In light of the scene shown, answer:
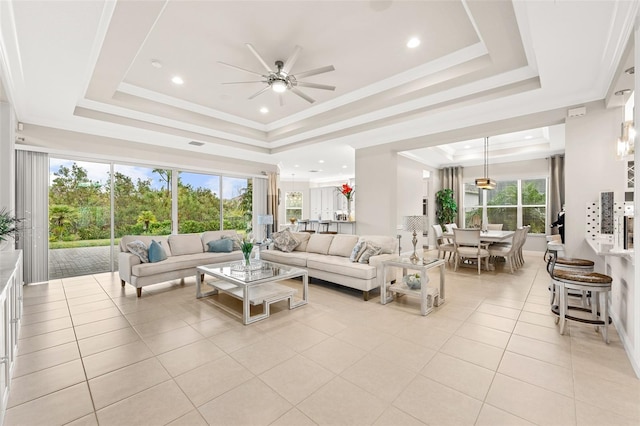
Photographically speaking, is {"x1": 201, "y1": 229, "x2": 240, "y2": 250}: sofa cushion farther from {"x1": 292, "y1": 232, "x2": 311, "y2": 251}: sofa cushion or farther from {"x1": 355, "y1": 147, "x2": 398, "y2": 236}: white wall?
{"x1": 355, "y1": 147, "x2": 398, "y2": 236}: white wall

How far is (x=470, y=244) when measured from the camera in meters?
5.96

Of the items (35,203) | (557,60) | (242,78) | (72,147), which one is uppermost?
(242,78)

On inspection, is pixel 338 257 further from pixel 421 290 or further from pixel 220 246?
pixel 220 246

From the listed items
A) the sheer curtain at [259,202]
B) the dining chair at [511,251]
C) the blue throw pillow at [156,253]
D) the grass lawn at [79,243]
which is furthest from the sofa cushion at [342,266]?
the grass lawn at [79,243]

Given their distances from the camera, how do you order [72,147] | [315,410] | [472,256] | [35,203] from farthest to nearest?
[472,256], [72,147], [35,203], [315,410]

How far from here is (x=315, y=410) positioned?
1843 mm

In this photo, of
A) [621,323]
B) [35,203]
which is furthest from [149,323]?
[621,323]

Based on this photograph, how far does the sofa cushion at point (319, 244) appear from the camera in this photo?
538cm

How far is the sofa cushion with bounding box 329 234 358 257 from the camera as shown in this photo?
4.96 metres

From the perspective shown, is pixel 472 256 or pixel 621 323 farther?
pixel 472 256

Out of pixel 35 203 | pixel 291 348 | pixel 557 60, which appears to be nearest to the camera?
pixel 291 348

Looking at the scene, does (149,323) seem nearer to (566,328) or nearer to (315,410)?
(315,410)

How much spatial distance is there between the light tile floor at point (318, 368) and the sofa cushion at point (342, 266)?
17.2 inches

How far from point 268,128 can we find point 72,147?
12.4ft
